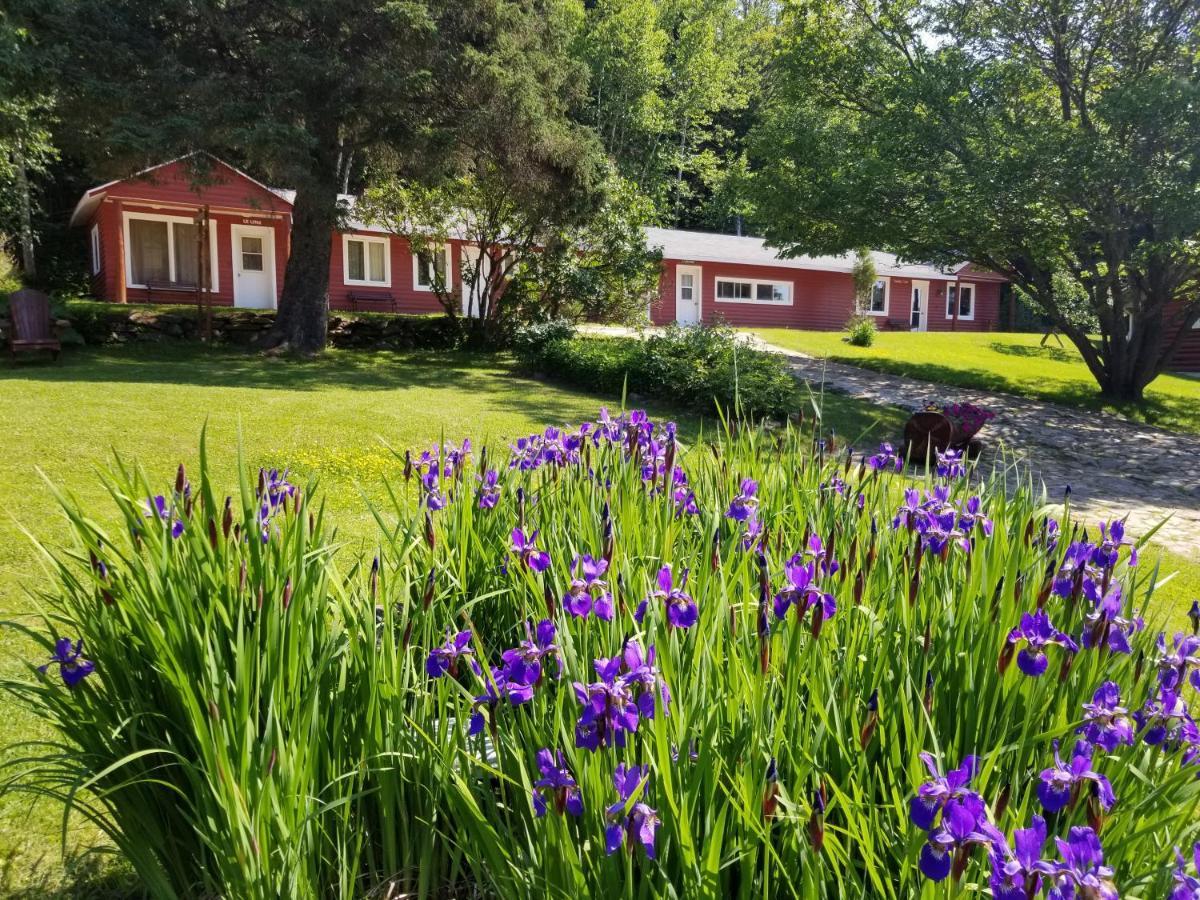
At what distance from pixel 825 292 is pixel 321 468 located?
98.1ft

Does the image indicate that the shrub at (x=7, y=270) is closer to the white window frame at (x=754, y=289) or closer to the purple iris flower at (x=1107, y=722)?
the white window frame at (x=754, y=289)

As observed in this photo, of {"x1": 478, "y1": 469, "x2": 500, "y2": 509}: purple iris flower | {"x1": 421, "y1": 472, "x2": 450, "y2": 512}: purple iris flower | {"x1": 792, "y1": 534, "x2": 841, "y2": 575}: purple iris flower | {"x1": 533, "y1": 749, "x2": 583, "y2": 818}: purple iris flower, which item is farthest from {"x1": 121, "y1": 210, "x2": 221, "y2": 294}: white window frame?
{"x1": 533, "y1": 749, "x2": 583, "y2": 818}: purple iris flower

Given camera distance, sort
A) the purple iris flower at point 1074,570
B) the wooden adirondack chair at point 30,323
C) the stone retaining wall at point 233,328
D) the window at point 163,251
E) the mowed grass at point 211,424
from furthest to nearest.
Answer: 1. the window at point 163,251
2. the stone retaining wall at point 233,328
3. the wooden adirondack chair at point 30,323
4. the mowed grass at point 211,424
5. the purple iris flower at point 1074,570

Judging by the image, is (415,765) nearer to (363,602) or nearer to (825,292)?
(363,602)

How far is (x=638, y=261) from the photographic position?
20.1 m

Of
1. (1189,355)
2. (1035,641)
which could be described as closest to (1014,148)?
(1035,641)

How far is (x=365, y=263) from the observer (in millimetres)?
26656

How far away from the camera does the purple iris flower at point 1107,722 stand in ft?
4.07

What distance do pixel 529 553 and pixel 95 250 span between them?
29491 mm

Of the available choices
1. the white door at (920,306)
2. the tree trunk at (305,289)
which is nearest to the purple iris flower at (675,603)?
the tree trunk at (305,289)

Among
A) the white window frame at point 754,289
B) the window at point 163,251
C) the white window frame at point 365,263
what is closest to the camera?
the window at point 163,251

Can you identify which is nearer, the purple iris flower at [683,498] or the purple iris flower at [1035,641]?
the purple iris flower at [1035,641]

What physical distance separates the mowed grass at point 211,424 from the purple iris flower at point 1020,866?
1.50 metres

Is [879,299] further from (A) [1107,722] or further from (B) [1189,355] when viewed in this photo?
(A) [1107,722]
